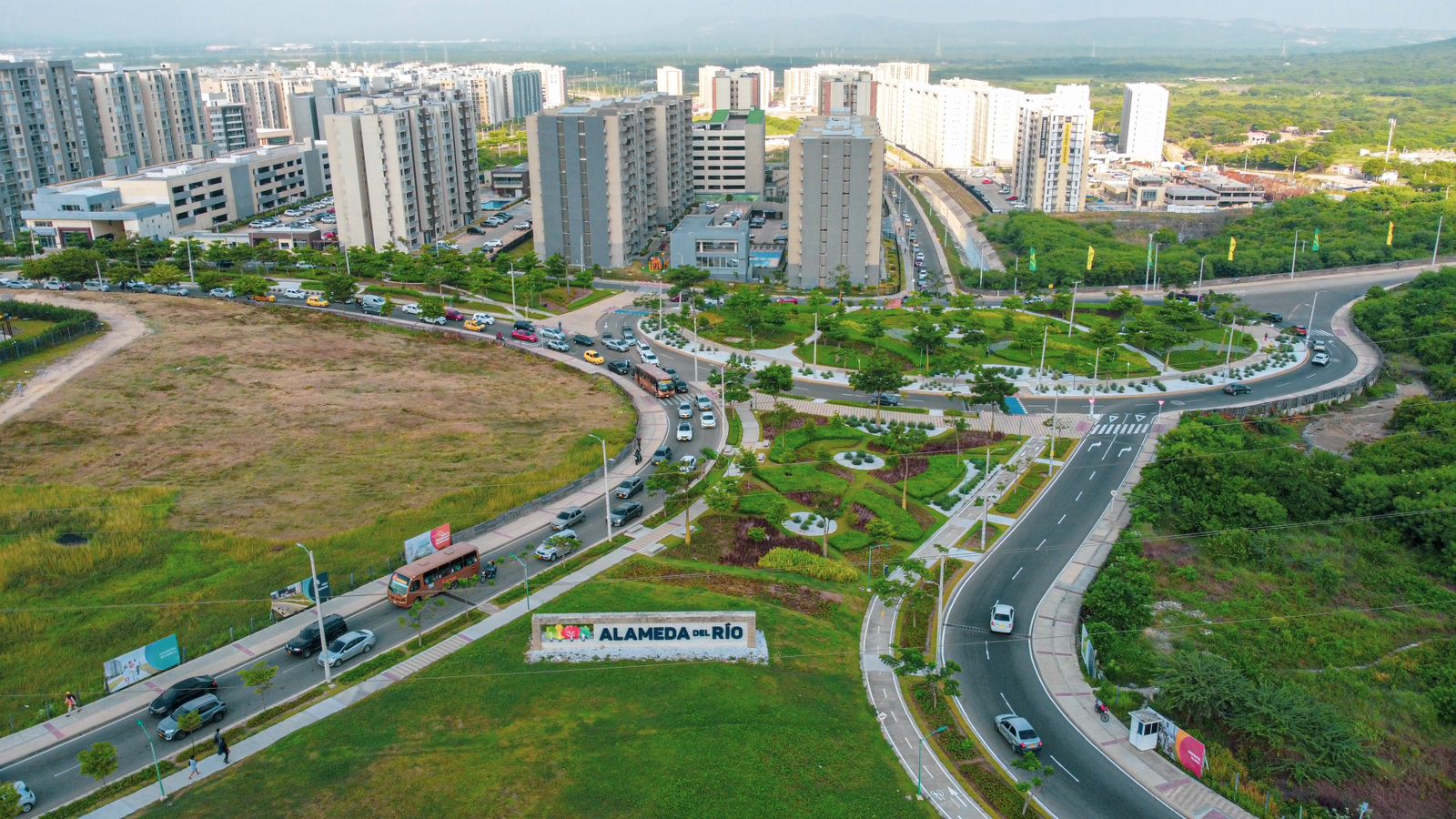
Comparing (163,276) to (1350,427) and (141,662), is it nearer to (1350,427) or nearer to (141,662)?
(141,662)

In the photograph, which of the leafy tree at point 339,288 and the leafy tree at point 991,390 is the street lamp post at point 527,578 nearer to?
the leafy tree at point 991,390

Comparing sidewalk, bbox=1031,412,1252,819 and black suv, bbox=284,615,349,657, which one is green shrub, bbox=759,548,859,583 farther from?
black suv, bbox=284,615,349,657

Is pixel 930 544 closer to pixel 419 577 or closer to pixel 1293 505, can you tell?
pixel 1293 505

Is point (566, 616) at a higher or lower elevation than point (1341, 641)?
higher

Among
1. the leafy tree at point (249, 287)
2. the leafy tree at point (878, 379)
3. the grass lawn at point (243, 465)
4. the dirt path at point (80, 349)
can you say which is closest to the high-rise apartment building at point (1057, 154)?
the leafy tree at point (878, 379)

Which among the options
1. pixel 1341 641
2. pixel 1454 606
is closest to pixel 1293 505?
pixel 1454 606

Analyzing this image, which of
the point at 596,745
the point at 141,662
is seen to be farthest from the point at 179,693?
the point at 596,745

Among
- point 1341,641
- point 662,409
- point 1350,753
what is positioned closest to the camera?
point 1350,753
